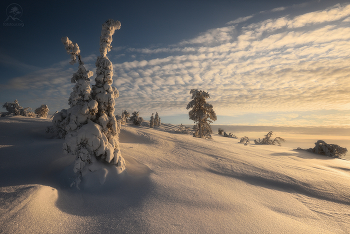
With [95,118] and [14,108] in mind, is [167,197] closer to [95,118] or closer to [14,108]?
[95,118]

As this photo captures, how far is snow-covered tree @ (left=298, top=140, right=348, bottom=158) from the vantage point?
12.3 m

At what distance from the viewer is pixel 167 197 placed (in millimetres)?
4668

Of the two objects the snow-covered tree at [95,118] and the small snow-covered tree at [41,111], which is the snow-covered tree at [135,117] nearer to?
the small snow-covered tree at [41,111]

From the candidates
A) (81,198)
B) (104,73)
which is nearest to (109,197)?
(81,198)

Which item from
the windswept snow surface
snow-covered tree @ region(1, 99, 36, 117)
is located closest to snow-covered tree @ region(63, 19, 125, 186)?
the windswept snow surface

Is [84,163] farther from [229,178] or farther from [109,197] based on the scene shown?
[229,178]

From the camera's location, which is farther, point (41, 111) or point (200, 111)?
point (41, 111)

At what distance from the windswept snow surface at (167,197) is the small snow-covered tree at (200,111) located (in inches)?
503

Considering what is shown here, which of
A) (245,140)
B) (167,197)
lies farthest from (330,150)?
(167,197)

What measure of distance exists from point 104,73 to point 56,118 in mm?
3085

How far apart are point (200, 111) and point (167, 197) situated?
55.7 ft

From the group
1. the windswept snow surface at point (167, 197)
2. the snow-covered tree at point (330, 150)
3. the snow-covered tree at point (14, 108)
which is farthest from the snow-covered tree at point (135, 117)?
the snow-covered tree at point (330, 150)

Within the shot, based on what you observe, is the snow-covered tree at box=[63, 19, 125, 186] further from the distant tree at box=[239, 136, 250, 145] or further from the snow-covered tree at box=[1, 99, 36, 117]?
the snow-covered tree at box=[1, 99, 36, 117]

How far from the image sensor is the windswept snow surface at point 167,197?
3514mm
